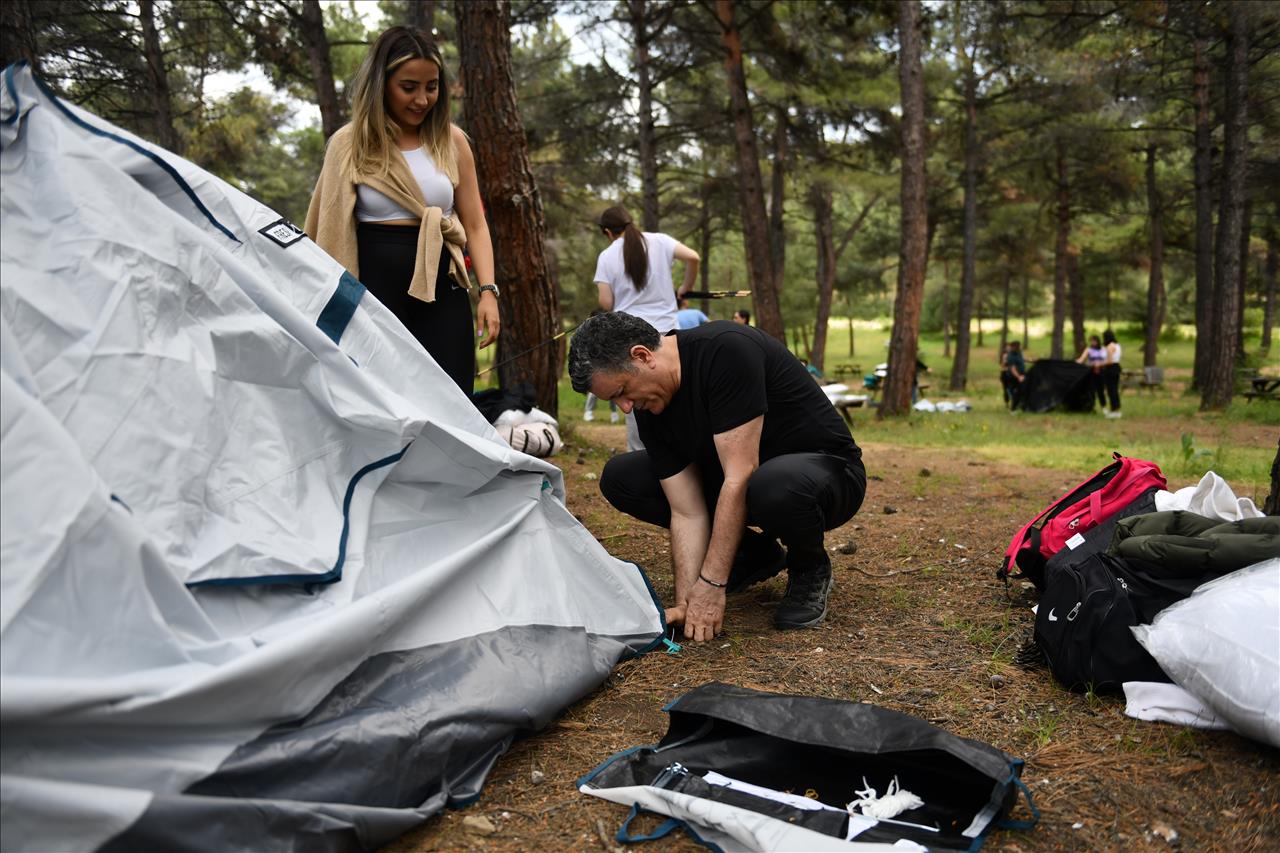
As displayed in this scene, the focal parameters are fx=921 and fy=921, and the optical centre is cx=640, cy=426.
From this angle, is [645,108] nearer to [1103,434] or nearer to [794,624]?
[1103,434]

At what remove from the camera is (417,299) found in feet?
10.8

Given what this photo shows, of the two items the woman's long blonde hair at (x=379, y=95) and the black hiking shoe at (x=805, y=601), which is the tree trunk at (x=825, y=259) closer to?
the black hiking shoe at (x=805, y=601)

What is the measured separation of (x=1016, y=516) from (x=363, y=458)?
350 cm

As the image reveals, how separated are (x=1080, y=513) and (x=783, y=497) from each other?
106cm

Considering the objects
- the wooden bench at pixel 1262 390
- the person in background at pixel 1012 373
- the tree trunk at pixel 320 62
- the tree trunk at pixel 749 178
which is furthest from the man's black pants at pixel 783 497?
the person in background at pixel 1012 373

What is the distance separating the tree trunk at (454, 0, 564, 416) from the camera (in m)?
5.33

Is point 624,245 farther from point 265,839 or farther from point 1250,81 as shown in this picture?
point 1250,81

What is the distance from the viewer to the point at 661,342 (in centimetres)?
275

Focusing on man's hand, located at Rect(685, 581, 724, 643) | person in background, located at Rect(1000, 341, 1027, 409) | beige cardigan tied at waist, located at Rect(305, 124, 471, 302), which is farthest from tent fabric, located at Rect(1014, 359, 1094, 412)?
beige cardigan tied at waist, located at Rect(305, 124, 471, 302)

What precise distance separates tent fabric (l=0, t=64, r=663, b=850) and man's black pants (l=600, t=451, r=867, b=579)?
570 millimetres

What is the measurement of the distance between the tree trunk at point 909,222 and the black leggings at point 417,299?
8.61 m

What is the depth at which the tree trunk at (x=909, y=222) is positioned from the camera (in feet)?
34.4

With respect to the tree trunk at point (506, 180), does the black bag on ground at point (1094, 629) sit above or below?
below

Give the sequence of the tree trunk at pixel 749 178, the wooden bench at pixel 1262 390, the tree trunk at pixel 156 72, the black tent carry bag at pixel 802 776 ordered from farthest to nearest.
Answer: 1. the wooden bench at pixel 1262 390
2. the tree trunk at pixel 749 178
3. the tree trunk at pixel 156 72
4. the black tent carry bag at pixel 802 776
